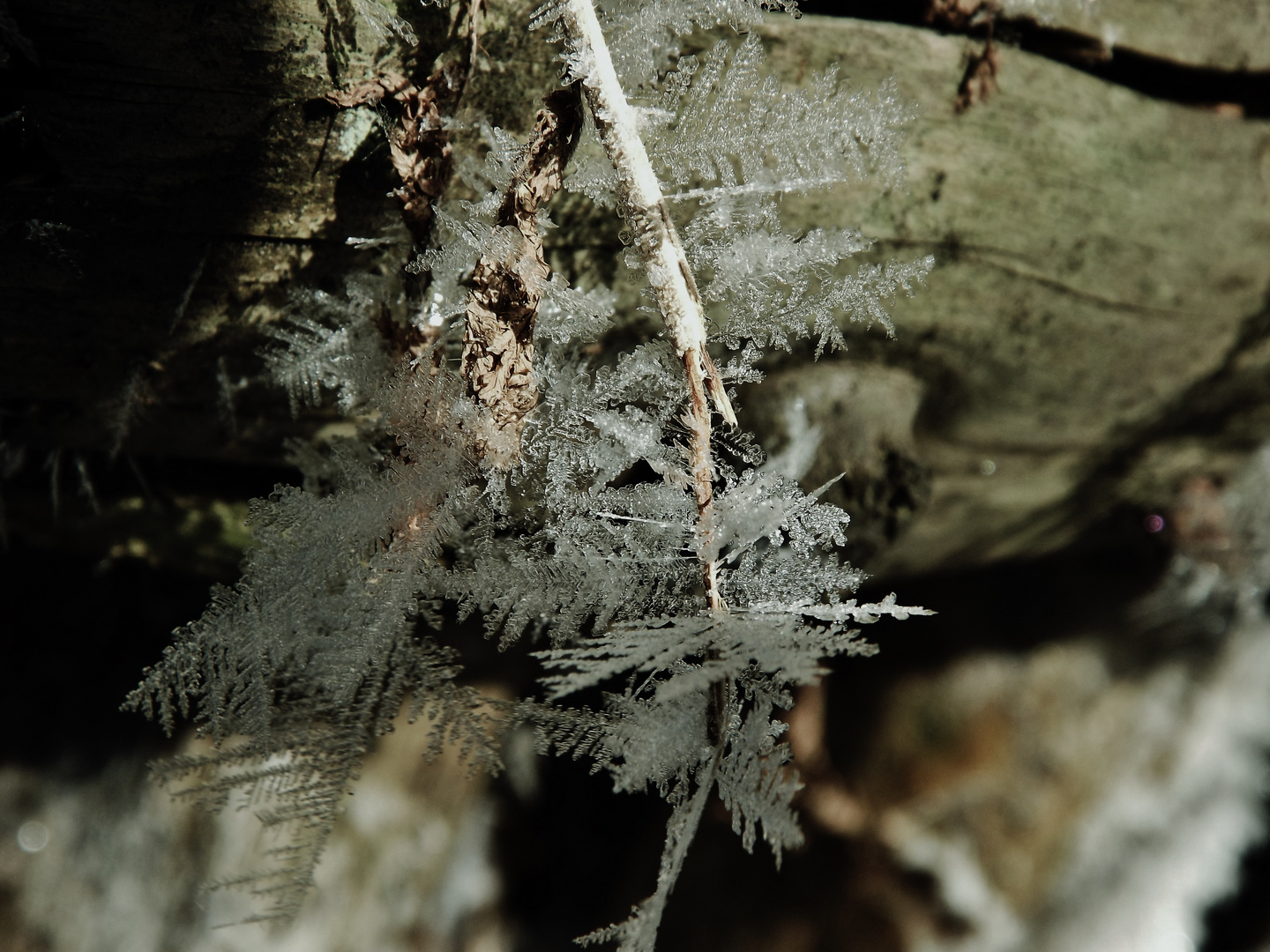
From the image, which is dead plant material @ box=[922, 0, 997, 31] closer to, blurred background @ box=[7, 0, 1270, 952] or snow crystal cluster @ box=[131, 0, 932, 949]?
blurred background @ box=[7, 0, 1270, 952]

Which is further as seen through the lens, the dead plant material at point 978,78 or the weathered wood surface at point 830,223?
the dead plant material at point 978,78

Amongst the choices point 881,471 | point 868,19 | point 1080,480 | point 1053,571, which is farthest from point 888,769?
point 868,19

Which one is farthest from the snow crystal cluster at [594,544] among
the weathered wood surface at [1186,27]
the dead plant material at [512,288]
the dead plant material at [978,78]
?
the weathered wood surface at [1186,27]

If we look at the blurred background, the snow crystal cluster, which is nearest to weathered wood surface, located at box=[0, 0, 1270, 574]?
the blurred background

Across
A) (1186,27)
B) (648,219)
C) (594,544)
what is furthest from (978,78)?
(594,544)

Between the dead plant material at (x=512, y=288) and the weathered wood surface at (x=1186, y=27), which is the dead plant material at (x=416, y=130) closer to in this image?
the dead plant material at (x=512, y=288)

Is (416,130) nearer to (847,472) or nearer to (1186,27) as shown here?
(847,472)
